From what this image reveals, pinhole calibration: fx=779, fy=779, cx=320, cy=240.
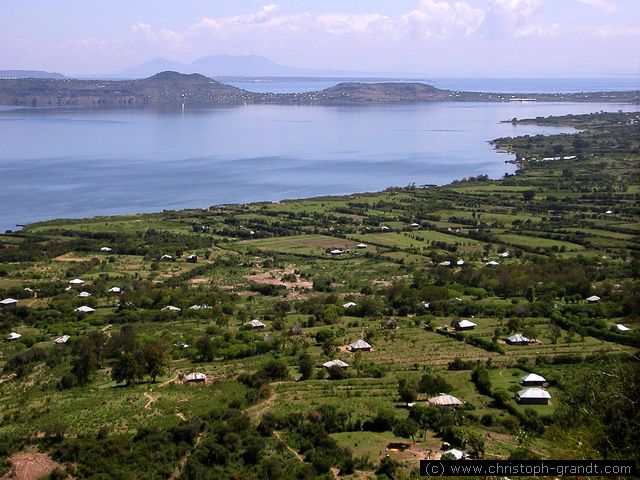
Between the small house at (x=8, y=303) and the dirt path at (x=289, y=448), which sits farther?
the small house at (x=8, y=303)

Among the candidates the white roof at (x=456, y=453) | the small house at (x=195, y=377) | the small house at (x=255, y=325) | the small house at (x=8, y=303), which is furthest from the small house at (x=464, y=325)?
the small house at (x=8, y=303)

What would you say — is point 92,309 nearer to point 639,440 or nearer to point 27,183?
point 639,440

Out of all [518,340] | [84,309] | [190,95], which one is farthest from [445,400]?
[190,95]

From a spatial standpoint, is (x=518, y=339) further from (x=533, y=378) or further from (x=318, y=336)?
(x=318, y=336)

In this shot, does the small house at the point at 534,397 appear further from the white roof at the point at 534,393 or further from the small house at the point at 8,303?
the small house at the point at 8,303

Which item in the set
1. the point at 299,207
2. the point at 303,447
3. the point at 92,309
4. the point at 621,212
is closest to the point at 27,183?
the point at 299,207

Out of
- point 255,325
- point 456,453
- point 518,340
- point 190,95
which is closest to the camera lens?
point 456,453

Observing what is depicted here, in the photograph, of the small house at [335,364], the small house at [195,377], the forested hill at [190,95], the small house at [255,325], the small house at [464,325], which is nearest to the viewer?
the small house at [195,377]
